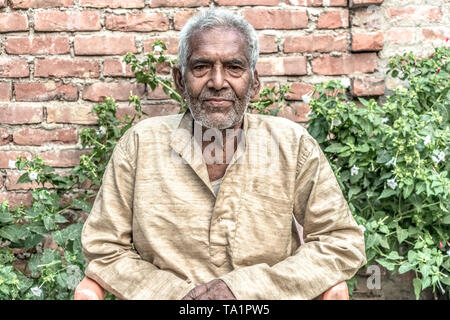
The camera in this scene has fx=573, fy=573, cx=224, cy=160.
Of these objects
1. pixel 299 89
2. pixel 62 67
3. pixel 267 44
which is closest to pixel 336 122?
pixel 299 89

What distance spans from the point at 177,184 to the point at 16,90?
1212mm

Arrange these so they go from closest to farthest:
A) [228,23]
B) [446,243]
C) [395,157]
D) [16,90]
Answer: [228,23] → [395,157] → [446,243] → [16,90]

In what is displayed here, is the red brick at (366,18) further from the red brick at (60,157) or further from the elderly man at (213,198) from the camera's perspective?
the red brick at (60,157)

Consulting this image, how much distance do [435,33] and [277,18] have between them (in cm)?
80

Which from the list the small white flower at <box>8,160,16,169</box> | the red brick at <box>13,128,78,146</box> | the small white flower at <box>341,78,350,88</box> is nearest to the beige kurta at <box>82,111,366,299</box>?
the small white flower at <box>341,78,350,88</box>

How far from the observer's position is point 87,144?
2795 millimetres

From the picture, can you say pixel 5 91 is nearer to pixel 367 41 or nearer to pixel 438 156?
pixel 367 41

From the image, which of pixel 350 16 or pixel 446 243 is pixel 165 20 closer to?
pixel 350 16

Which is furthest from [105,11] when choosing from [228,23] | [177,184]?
[177,184]

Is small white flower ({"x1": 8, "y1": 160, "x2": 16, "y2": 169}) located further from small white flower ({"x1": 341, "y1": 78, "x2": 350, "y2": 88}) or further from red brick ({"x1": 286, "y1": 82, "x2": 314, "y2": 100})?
small white flower ({"x1": 341, "y1": 78, "x2": 350, "y2": 88})

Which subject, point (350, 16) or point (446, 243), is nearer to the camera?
point (446, 243)

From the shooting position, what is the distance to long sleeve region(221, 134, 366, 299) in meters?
1.95

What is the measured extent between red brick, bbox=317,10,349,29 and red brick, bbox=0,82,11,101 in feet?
5.16

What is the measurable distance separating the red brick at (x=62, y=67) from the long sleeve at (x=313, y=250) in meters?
1.25
